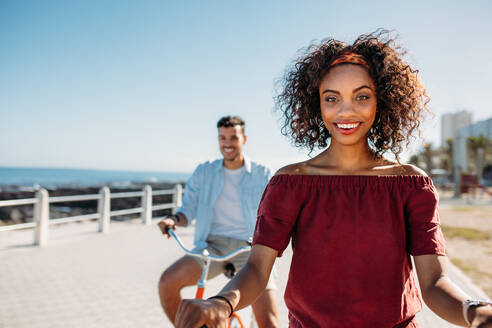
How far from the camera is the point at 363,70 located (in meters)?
1.41

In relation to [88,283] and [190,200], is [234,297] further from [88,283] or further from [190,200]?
[88,283]

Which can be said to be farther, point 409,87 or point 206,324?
point 409,87

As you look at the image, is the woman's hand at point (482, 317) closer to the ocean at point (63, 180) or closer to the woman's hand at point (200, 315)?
the woman's hand at point (200, 315)

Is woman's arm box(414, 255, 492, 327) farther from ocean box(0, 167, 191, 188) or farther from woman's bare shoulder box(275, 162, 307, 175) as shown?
ocean box(0, 167, 191, 188)

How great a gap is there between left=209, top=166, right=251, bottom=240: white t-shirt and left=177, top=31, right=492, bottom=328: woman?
1.97 metres

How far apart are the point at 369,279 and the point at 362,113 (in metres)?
0.63

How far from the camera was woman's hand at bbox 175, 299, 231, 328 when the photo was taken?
0.93 m

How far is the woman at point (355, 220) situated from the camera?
4.04 ft

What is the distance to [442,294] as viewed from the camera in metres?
1.12

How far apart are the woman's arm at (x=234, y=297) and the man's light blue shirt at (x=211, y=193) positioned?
6.53ft

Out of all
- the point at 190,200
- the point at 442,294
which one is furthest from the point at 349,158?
the point at 190,200

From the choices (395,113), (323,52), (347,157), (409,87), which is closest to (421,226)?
(347,157)

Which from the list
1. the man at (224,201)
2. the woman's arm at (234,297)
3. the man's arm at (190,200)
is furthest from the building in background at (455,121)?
the woman's arm at (234,297)

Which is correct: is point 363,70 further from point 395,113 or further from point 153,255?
point 153,255
